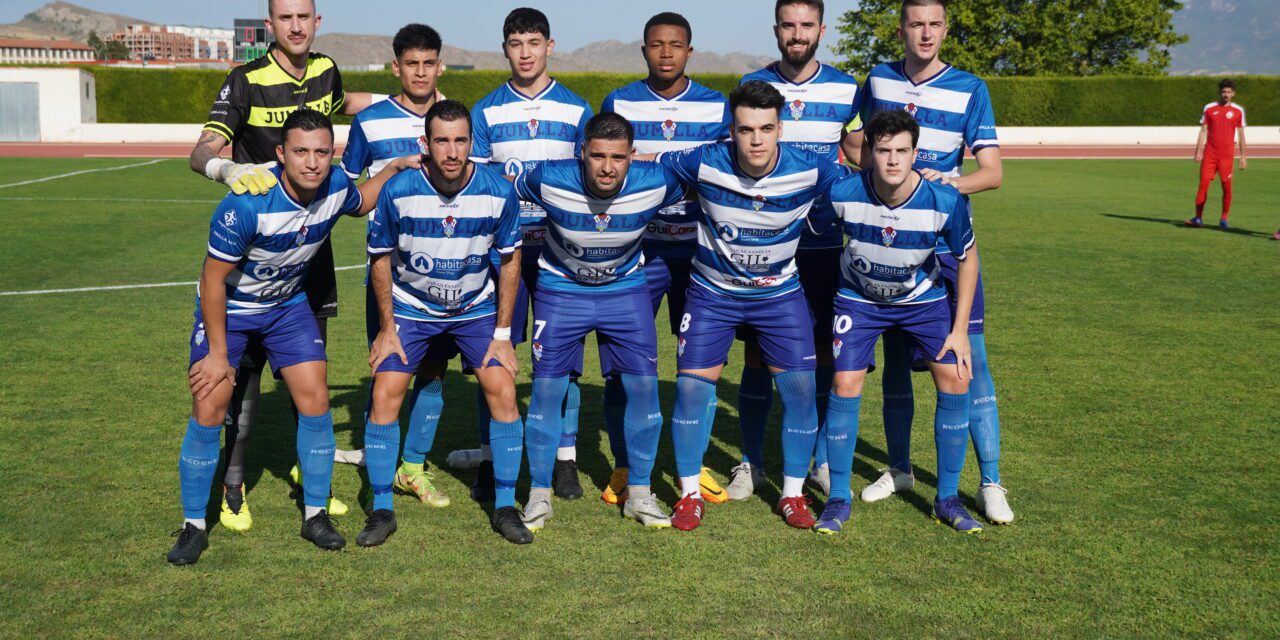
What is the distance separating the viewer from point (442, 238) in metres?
4.93

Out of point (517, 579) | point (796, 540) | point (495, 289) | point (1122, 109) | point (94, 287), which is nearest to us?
Answer: point (517, 579)

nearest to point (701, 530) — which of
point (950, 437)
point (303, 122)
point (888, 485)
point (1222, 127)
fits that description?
point (888, 485)

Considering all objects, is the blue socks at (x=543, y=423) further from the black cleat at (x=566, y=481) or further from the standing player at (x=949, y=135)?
the standing player at (x=949, y=135)

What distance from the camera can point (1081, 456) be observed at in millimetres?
6031

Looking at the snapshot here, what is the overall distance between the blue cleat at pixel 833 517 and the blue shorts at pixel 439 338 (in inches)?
67.5

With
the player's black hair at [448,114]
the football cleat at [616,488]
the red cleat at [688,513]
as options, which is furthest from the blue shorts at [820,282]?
the player's black hair at [448,114]

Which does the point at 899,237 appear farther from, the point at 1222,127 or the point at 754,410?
the point at 1222,127

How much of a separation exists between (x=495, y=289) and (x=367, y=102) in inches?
56.8

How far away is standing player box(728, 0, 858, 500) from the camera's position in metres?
5.50

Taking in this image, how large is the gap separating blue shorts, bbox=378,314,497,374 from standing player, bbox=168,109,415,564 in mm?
372

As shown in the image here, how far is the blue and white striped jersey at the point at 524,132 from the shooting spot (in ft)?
18.1

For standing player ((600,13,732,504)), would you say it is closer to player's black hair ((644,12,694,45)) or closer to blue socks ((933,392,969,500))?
player's black hair ((644,12,694,45))

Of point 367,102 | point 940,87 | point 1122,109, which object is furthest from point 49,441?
point 1122,109

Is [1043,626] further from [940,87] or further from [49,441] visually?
[49,441]
